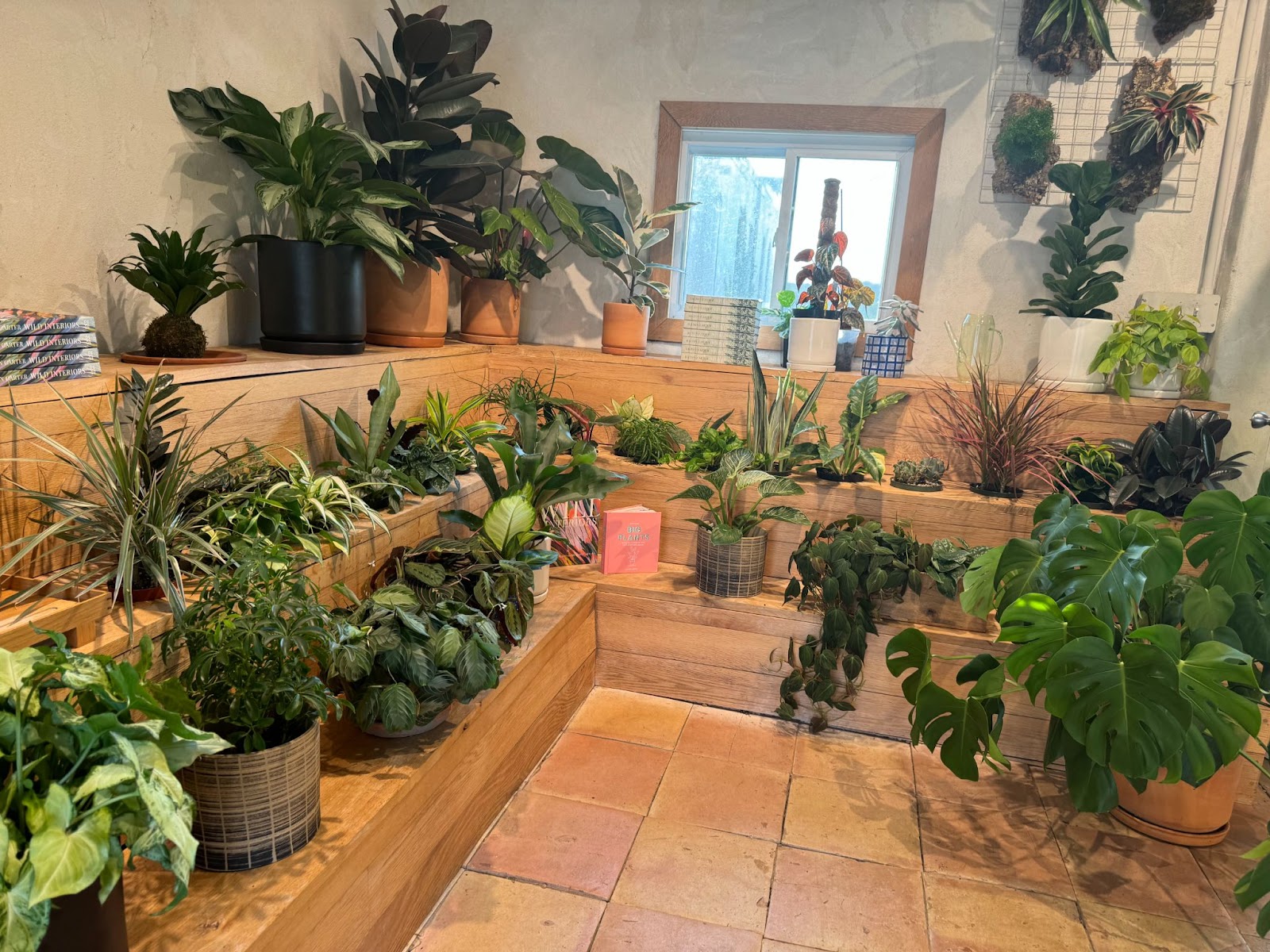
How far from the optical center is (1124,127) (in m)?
3.32

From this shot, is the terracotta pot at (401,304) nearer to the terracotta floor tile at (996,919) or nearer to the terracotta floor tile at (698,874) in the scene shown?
the terracotta floor tile at (698,874)

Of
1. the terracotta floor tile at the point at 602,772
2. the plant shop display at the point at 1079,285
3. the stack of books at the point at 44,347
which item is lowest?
the terracotta floor tile at the point at 602,772

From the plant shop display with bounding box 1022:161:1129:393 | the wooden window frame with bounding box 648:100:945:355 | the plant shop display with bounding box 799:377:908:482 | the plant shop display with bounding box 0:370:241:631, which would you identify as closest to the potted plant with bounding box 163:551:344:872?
the plant shop display with bounding box 0:370:241:631

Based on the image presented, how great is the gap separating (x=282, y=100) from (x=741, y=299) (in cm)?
184

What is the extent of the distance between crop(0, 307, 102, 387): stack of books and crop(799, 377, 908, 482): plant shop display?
7.49 ft

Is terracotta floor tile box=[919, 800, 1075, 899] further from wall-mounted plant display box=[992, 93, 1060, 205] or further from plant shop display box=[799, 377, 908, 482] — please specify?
wall-mounted plant display box=[992, 93, 1060, 205]

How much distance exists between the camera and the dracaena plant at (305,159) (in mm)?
2328

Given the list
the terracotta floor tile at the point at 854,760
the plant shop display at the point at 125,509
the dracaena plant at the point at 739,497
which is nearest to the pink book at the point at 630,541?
the dracaena plant at the point at 739,497

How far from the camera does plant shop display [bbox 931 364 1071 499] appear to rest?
120 inches

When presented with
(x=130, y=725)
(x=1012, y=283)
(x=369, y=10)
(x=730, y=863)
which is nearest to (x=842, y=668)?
(x=730, y=863)

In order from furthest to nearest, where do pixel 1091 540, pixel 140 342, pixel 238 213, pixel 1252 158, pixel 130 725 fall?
pixel 1252 158 < pixel 238 213 < pixel 140 342 < pixel 1091 540 < pixel 130 725

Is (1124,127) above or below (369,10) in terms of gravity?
below

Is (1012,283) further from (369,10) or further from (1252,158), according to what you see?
(369,10)

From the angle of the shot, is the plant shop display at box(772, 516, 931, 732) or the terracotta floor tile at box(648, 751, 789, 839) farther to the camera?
the plant shop display at box(772, 516, 931, 732)
